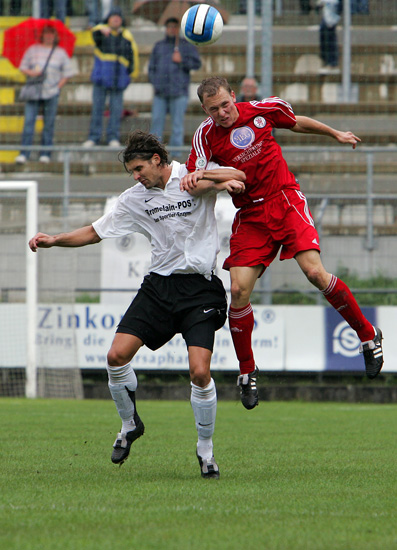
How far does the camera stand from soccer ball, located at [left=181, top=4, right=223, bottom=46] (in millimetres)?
7324

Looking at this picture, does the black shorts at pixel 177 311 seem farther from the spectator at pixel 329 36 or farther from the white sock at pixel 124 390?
the spectator at pixel 329 36

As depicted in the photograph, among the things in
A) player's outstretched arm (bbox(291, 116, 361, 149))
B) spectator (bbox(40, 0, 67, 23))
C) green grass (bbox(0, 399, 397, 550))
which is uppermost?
spectator (bbox(40, 0, 67, 23))

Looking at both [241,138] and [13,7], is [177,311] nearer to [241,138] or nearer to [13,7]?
[241,138]

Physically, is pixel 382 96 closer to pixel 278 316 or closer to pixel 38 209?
pixel 278 316

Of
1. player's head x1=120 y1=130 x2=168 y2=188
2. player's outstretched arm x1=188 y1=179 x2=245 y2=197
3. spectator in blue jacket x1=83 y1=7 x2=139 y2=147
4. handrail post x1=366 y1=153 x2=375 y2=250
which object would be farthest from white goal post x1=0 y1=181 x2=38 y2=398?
player's outstretched arm x1=188 y1=179 x2=245 y2=197

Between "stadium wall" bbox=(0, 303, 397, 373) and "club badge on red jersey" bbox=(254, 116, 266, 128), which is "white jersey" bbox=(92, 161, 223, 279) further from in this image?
"stadium wall" bbox=(0, 303, 397, 373)

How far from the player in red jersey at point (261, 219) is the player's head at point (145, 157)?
20.6 inches

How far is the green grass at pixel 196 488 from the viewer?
4070 mm

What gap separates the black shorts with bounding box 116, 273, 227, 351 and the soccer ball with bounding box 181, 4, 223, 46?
88.4 inches

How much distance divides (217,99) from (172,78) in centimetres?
996

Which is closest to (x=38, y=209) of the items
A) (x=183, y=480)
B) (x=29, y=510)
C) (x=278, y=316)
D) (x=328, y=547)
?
(x=278, y=316)

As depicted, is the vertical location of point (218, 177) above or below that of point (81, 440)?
above

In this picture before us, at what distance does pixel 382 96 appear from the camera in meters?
18.9

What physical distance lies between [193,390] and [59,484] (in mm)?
1138
